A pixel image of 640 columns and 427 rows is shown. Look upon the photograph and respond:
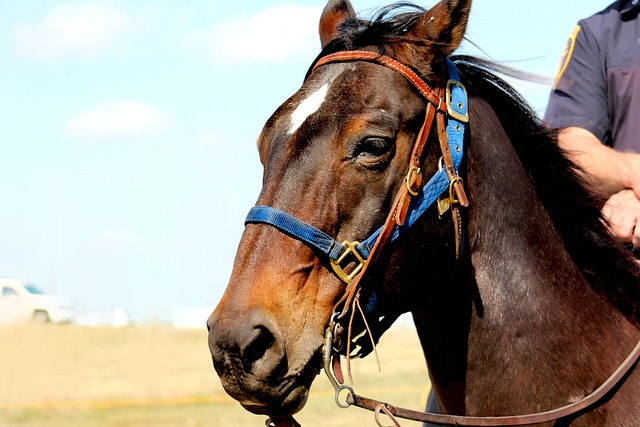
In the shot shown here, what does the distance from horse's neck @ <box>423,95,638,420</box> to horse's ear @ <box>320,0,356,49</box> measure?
3.70ft

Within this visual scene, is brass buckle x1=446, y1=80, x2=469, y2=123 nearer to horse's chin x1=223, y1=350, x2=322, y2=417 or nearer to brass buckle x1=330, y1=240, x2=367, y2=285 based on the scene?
brass buckle x1=330, y1=240, x2=367, y2=285

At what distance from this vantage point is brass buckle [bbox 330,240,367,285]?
132 inches

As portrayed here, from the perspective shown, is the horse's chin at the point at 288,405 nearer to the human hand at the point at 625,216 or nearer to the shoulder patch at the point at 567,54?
the human hand at the point at 625,216

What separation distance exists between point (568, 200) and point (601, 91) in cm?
133

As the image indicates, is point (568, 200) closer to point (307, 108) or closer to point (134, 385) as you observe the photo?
point (307, 108)

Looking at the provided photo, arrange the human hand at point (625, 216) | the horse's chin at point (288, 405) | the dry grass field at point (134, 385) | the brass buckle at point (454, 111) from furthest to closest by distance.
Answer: the dry grass field at point (134, 385) → the human hand at point (625, 216) → the brass buckle at point (454, 111) → the horse's chin at point (288, 405)

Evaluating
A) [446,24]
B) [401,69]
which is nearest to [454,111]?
[401,69]

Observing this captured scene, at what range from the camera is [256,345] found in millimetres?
3135

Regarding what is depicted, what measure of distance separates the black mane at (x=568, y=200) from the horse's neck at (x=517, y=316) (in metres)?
0.07

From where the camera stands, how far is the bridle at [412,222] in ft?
11.0

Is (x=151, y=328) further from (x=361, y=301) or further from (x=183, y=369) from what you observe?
(x=183, y=369)

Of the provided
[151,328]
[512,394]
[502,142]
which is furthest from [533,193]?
[151,328]

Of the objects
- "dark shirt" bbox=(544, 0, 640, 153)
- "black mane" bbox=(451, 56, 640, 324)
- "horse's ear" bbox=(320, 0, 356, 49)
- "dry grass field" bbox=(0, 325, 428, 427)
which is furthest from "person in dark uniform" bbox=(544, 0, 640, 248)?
"dry grass field" bbox=(0, 325, 428, 427)

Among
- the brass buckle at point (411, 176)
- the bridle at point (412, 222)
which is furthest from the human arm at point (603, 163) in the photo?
the brass buckle at point (411, 176)
